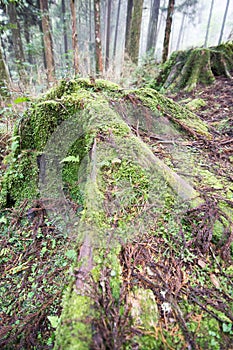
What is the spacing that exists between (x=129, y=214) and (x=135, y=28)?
1157cm

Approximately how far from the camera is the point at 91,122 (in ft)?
7.75

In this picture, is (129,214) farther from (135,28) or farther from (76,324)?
(135,28)

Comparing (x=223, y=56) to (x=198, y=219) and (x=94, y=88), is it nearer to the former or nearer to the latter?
(x=94, y=88)

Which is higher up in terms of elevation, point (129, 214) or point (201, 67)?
point (201, 67)

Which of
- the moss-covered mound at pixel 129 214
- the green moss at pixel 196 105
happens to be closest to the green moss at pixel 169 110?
the moss-covered mound at pixel 129 214

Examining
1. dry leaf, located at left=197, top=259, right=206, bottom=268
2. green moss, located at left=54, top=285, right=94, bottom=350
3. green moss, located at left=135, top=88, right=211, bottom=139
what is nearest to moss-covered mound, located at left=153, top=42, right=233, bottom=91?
green moss, located at left=135, top=88, right=211, bottom=139

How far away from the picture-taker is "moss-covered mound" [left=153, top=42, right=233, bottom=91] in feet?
20.2

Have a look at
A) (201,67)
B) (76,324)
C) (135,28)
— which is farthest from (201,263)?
(135,28)

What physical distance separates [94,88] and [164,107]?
1113 millimetres

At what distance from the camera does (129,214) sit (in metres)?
1.66

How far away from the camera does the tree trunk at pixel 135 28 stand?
32.7 ft

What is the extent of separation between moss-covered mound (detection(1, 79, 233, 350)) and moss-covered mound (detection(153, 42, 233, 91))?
144 inches

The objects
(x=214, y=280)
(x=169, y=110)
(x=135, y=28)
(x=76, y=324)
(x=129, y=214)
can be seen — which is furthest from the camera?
(x=135, y=28)

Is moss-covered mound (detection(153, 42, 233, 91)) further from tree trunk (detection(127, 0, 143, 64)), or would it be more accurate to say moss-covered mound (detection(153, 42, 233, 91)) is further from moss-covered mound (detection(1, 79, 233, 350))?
tree trunk (detection(127, 0, 143, 64))
